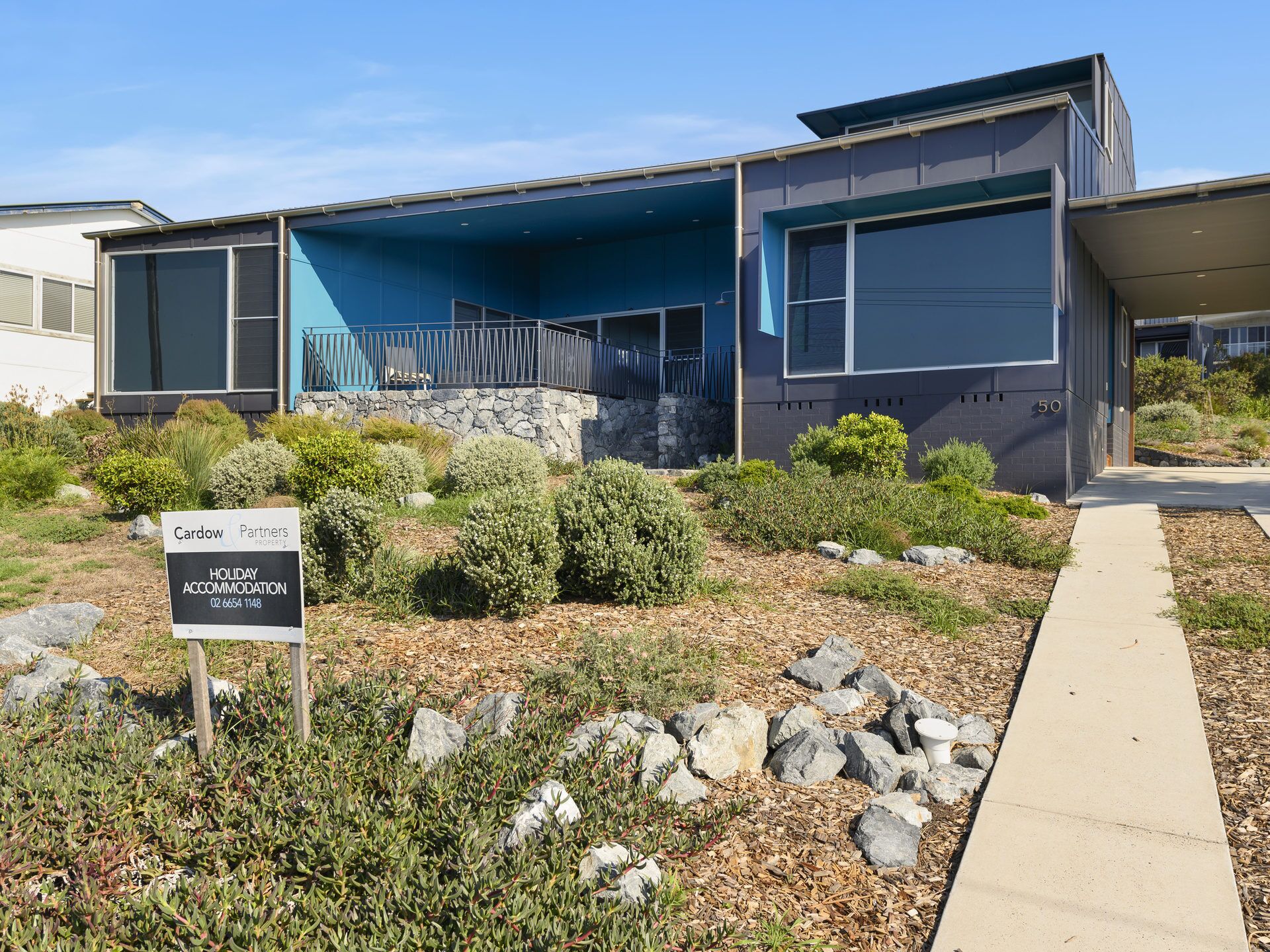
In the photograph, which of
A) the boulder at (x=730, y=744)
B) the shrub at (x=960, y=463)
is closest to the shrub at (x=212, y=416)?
the shrub at (x=960, y=463)

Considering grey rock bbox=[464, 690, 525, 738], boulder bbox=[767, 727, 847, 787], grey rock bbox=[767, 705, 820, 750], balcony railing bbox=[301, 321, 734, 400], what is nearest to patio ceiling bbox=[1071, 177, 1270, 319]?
balcony railing bbox=[301, 321, 734, 400]

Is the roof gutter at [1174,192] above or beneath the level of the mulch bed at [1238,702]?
above

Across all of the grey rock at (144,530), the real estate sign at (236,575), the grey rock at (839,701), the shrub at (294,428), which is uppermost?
the shrub at (294,428)

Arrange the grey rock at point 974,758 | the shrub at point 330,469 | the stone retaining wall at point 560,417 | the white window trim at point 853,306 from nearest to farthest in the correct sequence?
the grey rock at point 974,758 → the shrub at point 330,469 → the white window trim at point 853,306 → the stone retaining wall at point 560,417

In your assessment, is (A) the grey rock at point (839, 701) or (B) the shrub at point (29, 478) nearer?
(A) the grey rock at point (839, 701)

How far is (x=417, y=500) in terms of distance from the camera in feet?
30.9

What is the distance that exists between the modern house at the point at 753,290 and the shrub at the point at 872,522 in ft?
11.6

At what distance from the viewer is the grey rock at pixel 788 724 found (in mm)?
3742

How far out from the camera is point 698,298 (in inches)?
666

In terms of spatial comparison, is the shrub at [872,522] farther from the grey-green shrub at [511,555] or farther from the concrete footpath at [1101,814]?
the grey-green shrub at [511,555]

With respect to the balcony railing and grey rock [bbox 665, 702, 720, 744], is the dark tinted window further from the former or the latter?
grey rock [bbox 665, 702, 720, 744]

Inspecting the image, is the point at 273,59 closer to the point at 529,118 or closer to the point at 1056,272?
the point at 529,118

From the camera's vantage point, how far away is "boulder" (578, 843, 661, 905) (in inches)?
98.2

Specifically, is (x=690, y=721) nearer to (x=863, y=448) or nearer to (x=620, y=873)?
(x=620, y=873)
